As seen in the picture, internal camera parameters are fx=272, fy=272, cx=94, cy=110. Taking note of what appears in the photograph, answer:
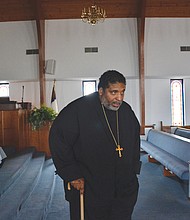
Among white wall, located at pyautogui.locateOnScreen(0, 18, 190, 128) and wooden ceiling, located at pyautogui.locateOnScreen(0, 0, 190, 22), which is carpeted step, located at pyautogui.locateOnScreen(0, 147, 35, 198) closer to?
white wall, located at pyautogui.locateOnScreen(0, 18, 190, 128)

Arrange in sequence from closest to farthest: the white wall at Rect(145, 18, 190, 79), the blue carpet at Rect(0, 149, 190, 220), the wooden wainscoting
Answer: the blue carpet at Rect(0, 149, 190, 220) < the wooden wainscoting < the white wall at Rect(145, 18, 190, 79)

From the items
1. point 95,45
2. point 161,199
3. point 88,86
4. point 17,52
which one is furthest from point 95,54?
point 161,199

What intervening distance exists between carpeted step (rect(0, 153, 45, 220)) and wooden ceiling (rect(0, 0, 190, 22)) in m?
4.90

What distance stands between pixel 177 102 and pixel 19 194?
289 inches

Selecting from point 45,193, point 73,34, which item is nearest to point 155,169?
point 45,193

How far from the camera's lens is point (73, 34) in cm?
827

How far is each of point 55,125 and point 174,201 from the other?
258 cm

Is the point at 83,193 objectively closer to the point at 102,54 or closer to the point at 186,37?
the point at 102,54

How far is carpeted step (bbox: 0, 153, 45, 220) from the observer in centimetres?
262

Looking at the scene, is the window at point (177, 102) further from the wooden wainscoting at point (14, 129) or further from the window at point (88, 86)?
the wooden wainscoting at point (14, 129)

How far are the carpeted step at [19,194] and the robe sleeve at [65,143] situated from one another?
1192mm

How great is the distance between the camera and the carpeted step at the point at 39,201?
9.18ft

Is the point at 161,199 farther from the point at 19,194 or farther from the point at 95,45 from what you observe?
the point at 95,45

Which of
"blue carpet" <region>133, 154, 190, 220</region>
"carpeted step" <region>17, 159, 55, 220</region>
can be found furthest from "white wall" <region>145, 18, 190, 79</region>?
"carpeted step" <region>17, 159, 55, 220</region>
